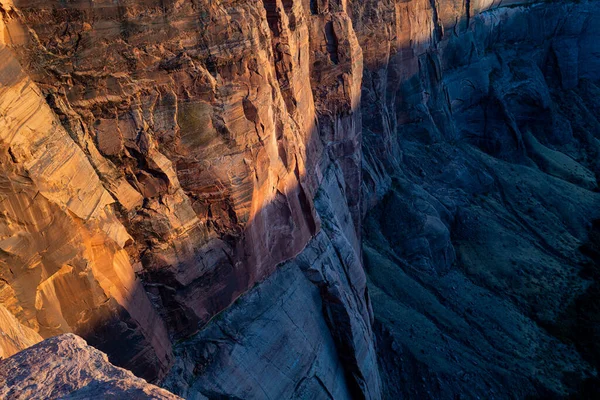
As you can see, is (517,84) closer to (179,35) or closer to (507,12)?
(507,12)

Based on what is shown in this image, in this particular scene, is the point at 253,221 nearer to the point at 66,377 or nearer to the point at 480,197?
the point at 66,377

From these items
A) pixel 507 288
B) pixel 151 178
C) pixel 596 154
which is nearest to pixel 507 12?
pixel 596 154

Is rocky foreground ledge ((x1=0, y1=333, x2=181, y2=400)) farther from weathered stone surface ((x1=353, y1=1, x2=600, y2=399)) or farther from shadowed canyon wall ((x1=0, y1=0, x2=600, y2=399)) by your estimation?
weathered stone surface ((x1=353, y1=1, x2=600, y2=399))

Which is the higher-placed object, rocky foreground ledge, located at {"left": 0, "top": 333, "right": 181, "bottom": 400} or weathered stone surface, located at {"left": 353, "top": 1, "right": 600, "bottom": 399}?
rocky foreground ledge, located at {"left": 0, "top": 333, "right": 181, "bottom": 400}

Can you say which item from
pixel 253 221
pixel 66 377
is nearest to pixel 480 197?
pixel 253 221

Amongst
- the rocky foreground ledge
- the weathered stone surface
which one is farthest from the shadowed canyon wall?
the rocky foreground ledge

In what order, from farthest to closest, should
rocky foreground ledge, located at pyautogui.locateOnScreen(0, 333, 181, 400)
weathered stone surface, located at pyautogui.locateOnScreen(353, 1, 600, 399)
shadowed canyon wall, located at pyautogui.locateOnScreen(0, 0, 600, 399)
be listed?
weathered stone surface, located at pyautogui.locateOnScreen(353, 1, 600, 399)
shadowed canyon wall, located at pyautogui.locateOnScreen(0, 0, 600, 399)
rocky foreground ledge, located at pyautogui.locateOnScreen(0, 333, 181, 400)
